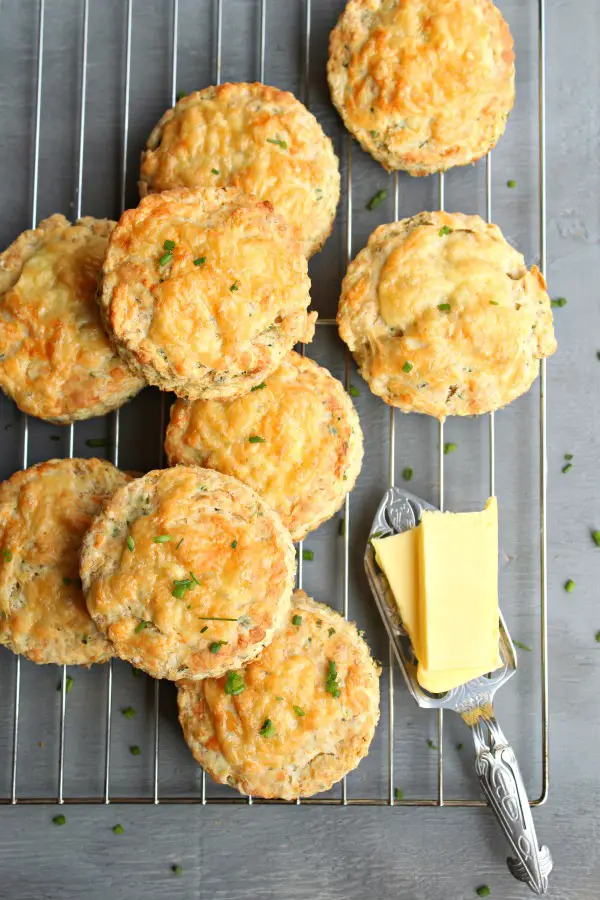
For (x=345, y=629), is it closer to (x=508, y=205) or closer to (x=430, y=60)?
(x=508, y=205)

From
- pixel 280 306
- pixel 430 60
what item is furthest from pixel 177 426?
pixel 430 60

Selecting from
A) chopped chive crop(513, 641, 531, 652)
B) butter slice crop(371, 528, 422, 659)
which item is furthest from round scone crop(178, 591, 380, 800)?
chopped chive crop(513, 641, 531, 652)

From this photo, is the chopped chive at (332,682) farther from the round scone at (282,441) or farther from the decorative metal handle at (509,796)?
the decorative metal handle at (509,796)

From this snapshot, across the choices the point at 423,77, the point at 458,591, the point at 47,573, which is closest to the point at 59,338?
the point at 47,573

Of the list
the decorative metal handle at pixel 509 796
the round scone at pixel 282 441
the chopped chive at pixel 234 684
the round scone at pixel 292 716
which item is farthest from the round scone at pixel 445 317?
the decorative metal handle at pixel 509 796

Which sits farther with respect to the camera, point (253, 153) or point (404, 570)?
point (404, 570)

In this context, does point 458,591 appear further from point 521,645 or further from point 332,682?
point 332,682

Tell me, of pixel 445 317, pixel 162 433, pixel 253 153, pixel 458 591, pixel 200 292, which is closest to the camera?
pixel 200 292
